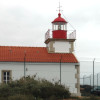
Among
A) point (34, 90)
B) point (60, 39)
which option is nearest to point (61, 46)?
point (60, 39)

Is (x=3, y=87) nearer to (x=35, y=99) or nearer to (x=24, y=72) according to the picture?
(x=35, y=99)

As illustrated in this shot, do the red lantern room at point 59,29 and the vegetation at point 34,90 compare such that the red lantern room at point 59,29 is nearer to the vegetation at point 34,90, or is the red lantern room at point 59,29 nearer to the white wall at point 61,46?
the white wall at point 61,46

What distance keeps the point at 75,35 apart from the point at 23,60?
16.3 feet

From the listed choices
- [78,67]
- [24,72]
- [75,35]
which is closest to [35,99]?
[24,72]

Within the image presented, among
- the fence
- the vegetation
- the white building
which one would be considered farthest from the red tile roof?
the vegetation

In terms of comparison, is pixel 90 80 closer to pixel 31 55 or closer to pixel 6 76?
pixel 31 55

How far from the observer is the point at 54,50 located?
24344 mm

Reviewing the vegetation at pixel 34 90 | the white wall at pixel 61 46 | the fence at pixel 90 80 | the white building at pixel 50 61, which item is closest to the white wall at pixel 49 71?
the white building at pixel 50 61

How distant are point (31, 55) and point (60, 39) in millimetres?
2794

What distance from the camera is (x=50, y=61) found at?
75.0 ft

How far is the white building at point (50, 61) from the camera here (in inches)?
874

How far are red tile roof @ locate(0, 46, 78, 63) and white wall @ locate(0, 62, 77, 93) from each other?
0.37 meters

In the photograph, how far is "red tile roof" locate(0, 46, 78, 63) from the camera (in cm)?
2266

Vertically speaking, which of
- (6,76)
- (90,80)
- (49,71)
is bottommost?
(90,80)
